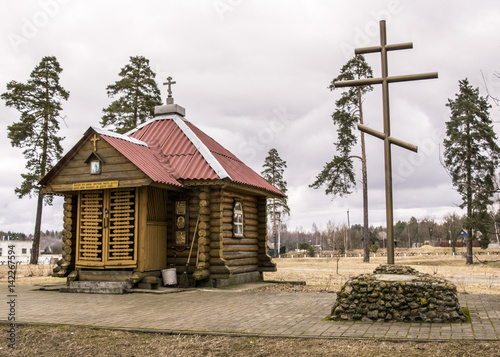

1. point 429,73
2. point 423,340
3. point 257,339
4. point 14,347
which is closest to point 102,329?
point 14,347

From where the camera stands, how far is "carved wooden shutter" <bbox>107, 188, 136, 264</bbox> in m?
13.2

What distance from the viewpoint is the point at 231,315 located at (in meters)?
8.74

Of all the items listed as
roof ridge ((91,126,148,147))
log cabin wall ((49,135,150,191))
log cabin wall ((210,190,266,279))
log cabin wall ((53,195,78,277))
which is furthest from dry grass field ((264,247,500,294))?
log cabin wall ((53,195,78,277))

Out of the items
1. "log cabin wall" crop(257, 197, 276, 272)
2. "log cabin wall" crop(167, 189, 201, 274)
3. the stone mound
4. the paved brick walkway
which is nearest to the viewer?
the paved brick walkway

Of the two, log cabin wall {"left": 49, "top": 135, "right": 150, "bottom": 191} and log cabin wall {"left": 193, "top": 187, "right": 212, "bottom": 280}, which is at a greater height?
log cabin wall {"left": 49, "top": 135, "right": 150, "bottom": 191}

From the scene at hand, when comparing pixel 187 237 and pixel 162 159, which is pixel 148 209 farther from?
pixel 162 159

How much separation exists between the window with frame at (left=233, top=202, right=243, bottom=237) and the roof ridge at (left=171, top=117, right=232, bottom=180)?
1739mm

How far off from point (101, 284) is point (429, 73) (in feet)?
32.5

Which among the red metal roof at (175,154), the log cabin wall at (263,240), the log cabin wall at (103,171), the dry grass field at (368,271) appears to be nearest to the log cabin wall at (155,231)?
the log cabin wall at (103,171)

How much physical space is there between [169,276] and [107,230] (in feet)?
7.24

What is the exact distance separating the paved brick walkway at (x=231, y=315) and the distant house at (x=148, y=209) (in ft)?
4.40

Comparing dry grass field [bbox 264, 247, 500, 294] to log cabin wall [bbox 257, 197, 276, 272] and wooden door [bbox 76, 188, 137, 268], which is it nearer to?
log cabin wall [bbox 257, 197, 276, 272]

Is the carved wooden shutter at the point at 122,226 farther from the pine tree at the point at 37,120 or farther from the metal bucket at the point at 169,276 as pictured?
the pine tree at the point at 37,120

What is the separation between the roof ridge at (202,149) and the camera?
546 inches
